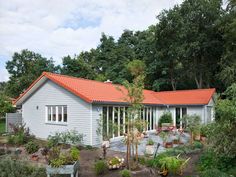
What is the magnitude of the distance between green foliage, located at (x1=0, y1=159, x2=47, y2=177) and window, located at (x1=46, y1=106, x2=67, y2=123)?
838 cm

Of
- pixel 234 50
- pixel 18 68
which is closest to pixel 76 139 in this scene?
pixel 234 50

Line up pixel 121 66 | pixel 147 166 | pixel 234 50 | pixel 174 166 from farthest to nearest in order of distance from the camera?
pixel 121 66 < pixel 234 50 < pixel 147 166 < pixel 174 166

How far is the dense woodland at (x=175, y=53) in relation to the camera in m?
31.4

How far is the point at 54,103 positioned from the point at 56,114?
76 centimetres

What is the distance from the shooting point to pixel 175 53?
35500mm

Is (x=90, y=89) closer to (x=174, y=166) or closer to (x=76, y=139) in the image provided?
(x=76, y=139)

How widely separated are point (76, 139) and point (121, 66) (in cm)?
2745

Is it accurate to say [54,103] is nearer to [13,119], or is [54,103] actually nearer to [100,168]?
[13,119]

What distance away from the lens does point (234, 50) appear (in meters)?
30.0

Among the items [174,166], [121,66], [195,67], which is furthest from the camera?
[121,66]

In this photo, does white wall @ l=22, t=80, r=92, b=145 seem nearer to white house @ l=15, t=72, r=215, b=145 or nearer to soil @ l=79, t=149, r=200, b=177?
white house @ l=15, t=72, r=215, b=145

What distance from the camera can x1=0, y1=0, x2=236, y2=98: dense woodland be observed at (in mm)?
31438

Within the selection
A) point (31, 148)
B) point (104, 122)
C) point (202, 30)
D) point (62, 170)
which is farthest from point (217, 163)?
point (202, 30)

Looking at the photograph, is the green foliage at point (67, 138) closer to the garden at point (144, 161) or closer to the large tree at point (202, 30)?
the garden at point (144, 161)
